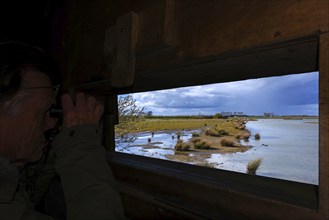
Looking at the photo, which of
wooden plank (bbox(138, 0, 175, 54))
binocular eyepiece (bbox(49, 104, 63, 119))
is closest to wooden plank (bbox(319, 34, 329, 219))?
wooden plank (bbox(138, 0, 175, 54))

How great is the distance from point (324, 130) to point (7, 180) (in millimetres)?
853

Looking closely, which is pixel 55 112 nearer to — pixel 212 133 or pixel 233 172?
pixel 233 172

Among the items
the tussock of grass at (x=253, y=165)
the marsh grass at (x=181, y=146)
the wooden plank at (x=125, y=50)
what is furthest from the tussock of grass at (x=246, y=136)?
the wooden plank at (x=125, y=50)

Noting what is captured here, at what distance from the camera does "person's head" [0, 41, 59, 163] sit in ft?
2.75

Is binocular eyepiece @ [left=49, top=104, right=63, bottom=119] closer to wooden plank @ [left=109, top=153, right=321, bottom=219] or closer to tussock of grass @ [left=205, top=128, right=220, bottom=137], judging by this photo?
wooden plank @ [left=109, top=153, right=321, bottom=219]

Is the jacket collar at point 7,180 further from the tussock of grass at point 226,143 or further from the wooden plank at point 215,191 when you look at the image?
the tussock of grass at point 226,143

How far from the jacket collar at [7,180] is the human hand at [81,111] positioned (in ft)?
0.68

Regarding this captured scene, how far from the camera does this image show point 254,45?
0.63 metres

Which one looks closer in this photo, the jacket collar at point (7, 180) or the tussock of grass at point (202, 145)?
the jacket collar at point (7, 180)

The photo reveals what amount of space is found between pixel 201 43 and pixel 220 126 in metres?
0.69

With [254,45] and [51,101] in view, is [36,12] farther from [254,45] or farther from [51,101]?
[254,45]

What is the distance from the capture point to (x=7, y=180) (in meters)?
0.81

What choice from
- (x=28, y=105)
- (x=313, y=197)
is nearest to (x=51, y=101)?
(x=28, y=105)

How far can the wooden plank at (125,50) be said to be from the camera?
95cm
